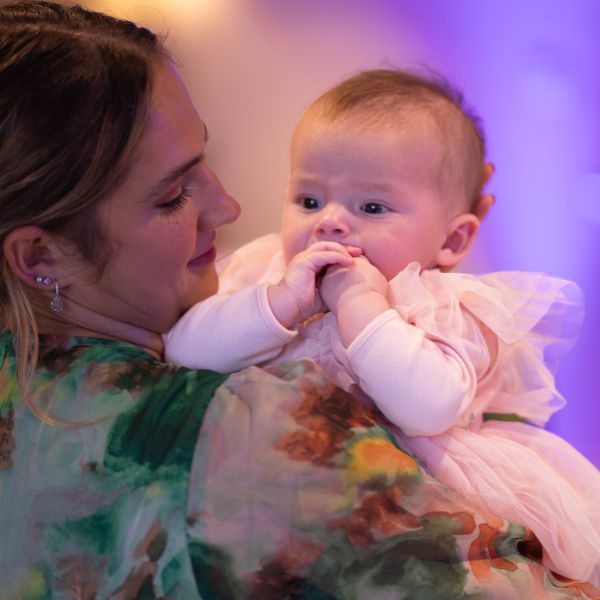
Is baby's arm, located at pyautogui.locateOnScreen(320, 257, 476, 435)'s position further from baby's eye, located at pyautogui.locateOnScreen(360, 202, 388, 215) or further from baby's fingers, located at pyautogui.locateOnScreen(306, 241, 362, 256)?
baby's eye, located at pyautogui.locateOnScreen(360, 202, 388, 215)

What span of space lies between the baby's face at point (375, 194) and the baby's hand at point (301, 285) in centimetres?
9

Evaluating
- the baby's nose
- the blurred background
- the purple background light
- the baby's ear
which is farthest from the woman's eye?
the purple background light

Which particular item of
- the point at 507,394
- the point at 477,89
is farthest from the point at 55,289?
the point at 477,89

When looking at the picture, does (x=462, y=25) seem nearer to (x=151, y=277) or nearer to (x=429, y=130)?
(x=429, y=130)

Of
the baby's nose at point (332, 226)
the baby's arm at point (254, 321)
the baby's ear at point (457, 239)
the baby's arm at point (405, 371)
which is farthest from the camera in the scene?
the baby's ear at point (457, 239)

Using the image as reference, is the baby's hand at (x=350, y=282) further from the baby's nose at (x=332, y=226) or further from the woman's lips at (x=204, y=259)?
the woman's lips at (x=204, y=259)

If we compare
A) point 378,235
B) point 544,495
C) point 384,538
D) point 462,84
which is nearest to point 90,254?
point 378,235

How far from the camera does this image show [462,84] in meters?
1.96

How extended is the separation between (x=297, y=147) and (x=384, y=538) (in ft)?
2.47

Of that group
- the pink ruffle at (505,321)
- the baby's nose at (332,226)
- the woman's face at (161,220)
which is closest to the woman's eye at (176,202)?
the woman's face at (161,220)

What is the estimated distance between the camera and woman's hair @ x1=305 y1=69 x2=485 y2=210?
1.46 metres

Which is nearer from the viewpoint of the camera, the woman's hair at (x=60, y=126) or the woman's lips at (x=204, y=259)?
the woman's hair at (x=60, y=126)

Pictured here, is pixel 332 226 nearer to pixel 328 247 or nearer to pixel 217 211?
pixel 328 247

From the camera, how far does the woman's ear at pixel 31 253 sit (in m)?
1.20
